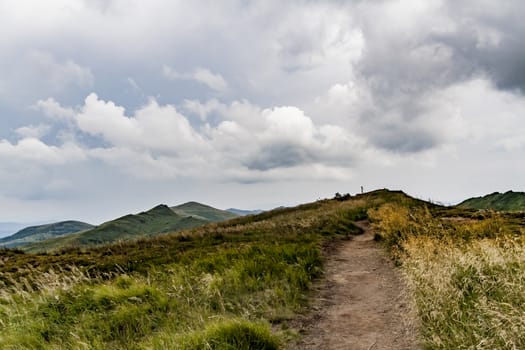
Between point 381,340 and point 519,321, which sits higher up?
point 519,321

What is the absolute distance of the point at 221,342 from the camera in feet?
18.7

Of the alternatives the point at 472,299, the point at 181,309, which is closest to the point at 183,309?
the point at 181,309

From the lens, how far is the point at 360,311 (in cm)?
818

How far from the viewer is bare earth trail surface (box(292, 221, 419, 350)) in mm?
6422

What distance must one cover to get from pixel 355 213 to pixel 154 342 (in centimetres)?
2658

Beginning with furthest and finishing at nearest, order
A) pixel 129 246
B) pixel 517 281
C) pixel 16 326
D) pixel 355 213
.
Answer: pixel 355 213, pixel 129 246, pixel 16 326, pixel 517 281

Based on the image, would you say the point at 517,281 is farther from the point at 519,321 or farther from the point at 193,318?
the point at 193,318

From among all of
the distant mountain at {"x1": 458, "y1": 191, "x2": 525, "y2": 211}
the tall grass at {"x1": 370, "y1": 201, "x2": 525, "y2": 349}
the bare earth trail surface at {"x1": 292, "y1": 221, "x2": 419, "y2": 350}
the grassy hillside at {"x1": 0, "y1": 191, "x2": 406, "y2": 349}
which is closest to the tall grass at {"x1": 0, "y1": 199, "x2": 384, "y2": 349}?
the grassy hillside at {"x1": 0, "y1": 191, "x2": 406, "y2": 349}

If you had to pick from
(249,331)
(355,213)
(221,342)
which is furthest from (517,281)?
(355,213)

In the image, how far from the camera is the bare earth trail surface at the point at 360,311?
642 centimetres

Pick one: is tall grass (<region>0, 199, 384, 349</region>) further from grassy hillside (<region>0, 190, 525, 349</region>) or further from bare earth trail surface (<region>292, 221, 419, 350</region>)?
bare earth trail surface (<region>292, 221, 419, 350</region>)

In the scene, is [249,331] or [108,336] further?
[108,336]

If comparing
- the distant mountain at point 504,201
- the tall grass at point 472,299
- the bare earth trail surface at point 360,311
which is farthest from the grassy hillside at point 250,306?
the distant mountain at point 504,201

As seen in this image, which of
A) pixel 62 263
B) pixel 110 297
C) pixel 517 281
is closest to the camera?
pixel 517 281
